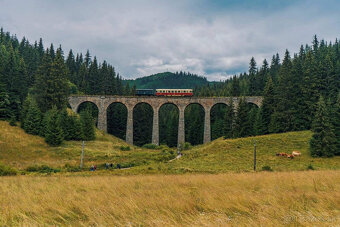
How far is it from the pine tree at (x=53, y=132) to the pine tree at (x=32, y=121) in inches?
139

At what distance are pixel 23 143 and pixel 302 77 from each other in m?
58.6

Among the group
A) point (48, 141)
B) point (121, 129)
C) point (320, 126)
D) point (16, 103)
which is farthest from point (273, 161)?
point (121, 129)

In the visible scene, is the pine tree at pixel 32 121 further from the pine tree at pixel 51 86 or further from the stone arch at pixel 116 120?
the stone arch at pixel 116 120

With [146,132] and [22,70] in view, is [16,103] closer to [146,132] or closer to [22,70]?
[22,70]

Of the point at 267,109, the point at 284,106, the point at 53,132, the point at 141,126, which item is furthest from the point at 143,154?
the point at 141,126

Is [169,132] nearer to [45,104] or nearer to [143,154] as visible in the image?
[143,154]

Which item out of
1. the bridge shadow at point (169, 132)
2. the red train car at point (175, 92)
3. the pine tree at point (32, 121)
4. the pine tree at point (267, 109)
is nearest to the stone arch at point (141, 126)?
the bridge shadow at point (169, 132)

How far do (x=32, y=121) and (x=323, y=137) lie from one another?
A: 5319 cm

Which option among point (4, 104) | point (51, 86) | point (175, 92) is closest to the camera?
point (4, 104)

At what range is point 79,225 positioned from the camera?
4.07m

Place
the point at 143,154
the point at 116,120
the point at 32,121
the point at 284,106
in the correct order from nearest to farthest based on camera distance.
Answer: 1. the point at 143,154
2. the point at 32,121
3. the point at 284,106
4. the point at 116,120

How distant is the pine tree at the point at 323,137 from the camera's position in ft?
108

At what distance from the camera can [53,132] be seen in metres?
45.2

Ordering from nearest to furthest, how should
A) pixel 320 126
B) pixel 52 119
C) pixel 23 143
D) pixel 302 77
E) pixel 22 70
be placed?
pixel 320 126 < pixel 23 143 < pixel 52 119 < pixel 302 77 < pixel 22 70
